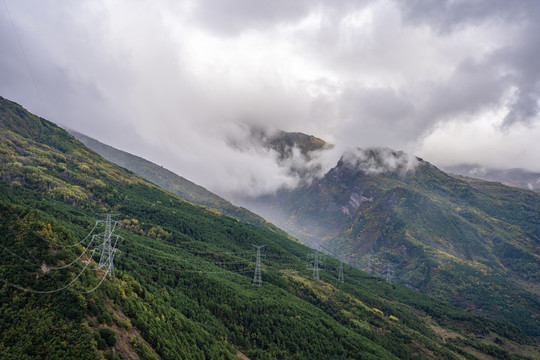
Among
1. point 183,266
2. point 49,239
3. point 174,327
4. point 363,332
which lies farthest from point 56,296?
point 363,332

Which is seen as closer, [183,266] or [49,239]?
[49,239]

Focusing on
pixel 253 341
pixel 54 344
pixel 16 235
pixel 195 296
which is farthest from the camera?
pixel 195 296

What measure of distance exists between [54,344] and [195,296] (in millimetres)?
86489

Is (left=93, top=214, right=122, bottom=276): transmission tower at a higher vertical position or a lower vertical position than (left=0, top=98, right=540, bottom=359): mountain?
higher

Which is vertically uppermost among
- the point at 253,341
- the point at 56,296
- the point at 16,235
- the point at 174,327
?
the point at 16,235

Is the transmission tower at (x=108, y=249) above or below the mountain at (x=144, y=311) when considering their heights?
above

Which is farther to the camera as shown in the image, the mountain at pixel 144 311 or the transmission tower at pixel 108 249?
the transmission tower at pixel 108 249

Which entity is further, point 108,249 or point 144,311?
point 144,311

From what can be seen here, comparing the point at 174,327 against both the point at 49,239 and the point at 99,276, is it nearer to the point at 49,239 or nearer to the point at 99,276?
the point at 99,276

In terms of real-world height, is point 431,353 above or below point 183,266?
below

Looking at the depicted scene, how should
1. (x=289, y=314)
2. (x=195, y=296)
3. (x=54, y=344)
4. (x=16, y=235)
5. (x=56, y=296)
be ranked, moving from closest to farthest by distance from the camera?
(x=54, y=344)
(x=56, y=296)
(x=16, y=235)
(x=195, y=296)
(x=289, y=314)

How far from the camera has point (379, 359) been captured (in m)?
148

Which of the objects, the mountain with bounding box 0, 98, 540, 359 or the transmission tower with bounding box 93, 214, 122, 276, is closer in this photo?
the mountain with bounding box 0, 98, 540, 359

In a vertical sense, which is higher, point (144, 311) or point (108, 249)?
point (108, 249)
